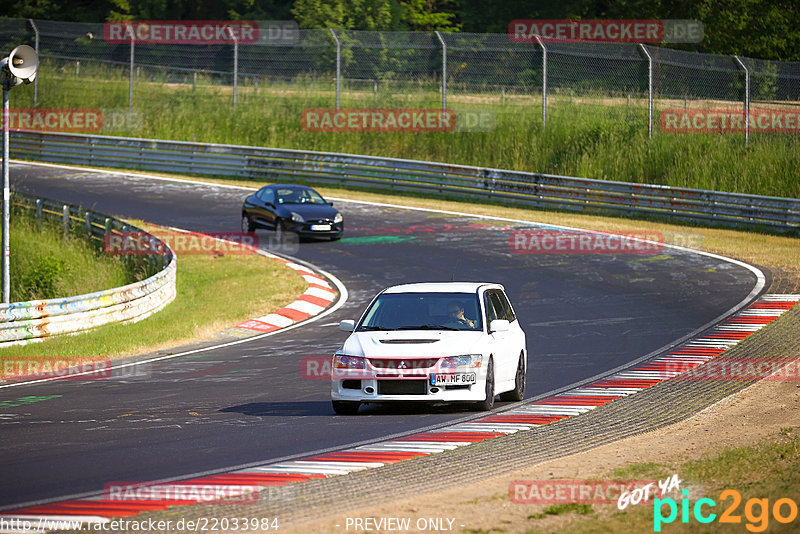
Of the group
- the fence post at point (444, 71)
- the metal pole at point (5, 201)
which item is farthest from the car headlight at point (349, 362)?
the fence post at point (444, 71)

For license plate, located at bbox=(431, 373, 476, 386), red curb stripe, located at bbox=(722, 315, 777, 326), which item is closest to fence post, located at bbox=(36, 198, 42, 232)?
red curb stripe, located at bbox=(722, 315, 777, 326)

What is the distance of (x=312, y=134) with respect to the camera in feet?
142

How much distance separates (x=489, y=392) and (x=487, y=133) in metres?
28.5

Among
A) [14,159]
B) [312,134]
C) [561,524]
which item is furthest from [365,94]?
[561,524]

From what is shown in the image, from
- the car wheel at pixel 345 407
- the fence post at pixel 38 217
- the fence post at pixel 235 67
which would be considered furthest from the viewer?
the fence post at pixel 235 67

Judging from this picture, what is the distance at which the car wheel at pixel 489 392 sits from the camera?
1219cm

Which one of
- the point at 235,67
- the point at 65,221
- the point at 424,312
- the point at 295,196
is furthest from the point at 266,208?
the point at 424,312

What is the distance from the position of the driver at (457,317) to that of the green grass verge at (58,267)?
535 inches

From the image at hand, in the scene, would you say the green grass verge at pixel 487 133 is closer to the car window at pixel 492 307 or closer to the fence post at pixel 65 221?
the fence post at pixel 65 221

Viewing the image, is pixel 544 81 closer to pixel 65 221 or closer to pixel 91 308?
pixel 65 221

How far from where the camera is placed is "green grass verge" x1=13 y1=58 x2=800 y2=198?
112 ft

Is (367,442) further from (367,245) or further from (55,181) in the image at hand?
(55,181)

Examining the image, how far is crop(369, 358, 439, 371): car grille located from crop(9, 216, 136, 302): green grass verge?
46.3 feet

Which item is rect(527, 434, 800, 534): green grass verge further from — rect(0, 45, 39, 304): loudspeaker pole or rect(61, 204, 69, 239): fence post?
rect(61, 204, 69, 239): fence post
